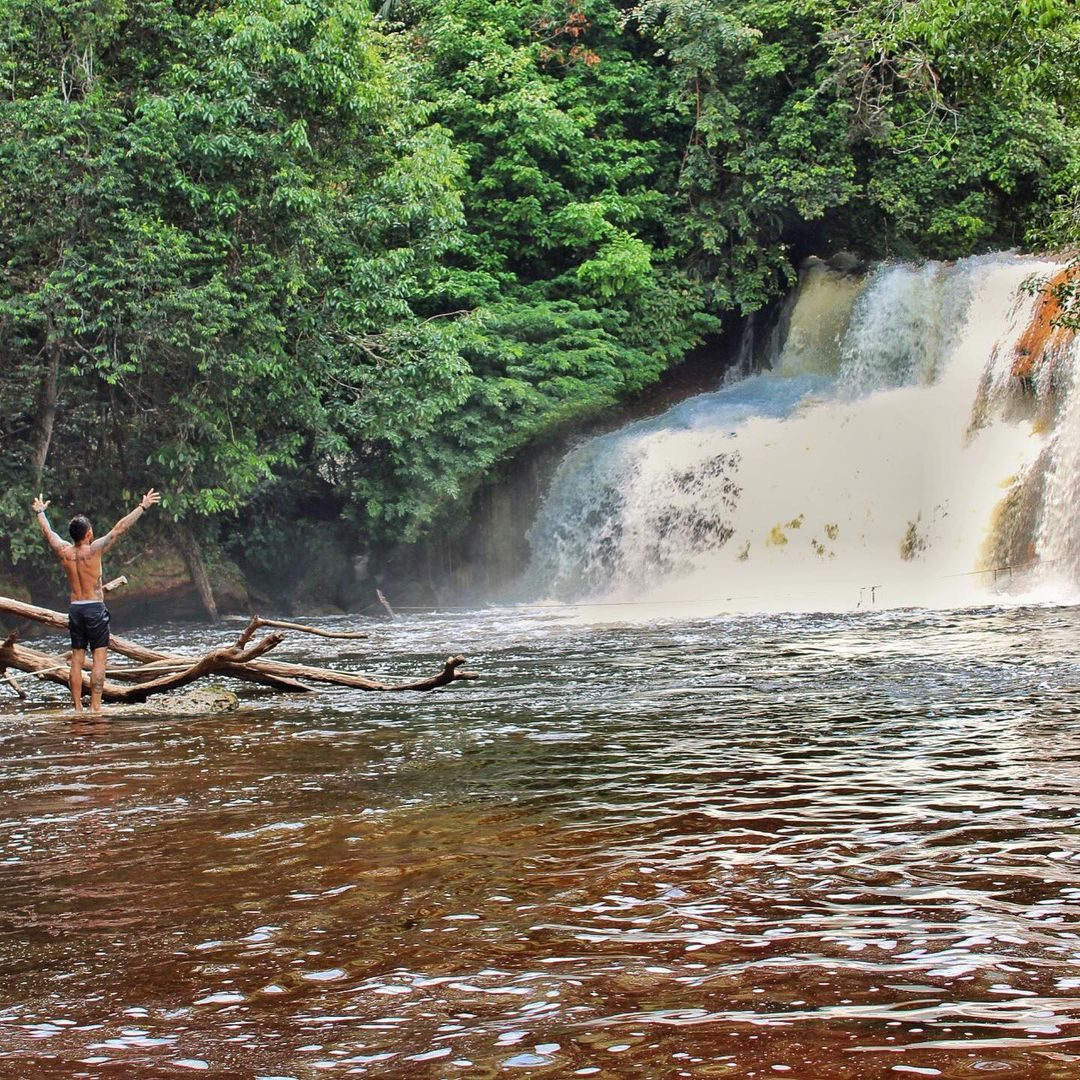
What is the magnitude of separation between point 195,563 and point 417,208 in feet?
22.3

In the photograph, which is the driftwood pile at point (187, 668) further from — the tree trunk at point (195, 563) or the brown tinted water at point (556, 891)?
the tree trunk at point (195, 563)

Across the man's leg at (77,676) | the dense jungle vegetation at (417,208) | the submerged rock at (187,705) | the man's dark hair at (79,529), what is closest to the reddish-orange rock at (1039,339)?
the dense jungle vegetation at (417,208)

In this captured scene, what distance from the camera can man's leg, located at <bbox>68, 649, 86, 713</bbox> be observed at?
11.5 meters

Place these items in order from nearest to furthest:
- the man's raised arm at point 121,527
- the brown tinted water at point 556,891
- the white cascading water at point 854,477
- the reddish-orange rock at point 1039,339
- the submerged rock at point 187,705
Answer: the brown tinted water at point 556,891 → the man's raised arm at point 121,527 → the submerged rock at point 187,705 → the white cascading water at point 854,477 → the reddish-orange rock at point 1039,339

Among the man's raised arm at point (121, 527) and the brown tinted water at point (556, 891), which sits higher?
the man's raised arm at point (121, 527)

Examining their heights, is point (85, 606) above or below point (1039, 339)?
below

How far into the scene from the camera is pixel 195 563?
2327 cm

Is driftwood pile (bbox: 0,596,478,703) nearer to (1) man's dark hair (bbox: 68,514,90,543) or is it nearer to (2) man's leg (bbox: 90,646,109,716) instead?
(2) man's leg (bbox: 90,646,109,716)

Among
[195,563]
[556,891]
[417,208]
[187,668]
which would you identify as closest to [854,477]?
[417,208]

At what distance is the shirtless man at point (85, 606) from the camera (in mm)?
11258

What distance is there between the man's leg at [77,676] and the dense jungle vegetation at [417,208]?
29.0 ft

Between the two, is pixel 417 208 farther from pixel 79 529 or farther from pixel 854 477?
pixel 79 529

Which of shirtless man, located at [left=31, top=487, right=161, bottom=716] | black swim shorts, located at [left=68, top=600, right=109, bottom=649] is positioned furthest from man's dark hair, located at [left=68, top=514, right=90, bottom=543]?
black swim shorts, located at [left=68, top=600, right=109, bottom=649]

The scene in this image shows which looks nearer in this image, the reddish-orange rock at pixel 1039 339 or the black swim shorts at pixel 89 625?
A: the black swim shorts at pixel 89 625
